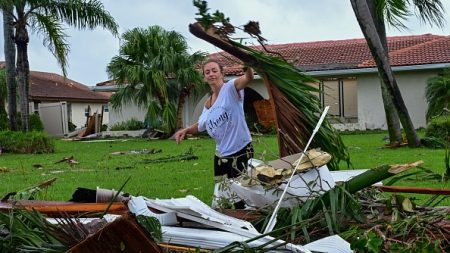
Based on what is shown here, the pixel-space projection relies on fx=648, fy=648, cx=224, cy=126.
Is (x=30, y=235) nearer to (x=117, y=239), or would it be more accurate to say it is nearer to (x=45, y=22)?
(x=117, y=239)

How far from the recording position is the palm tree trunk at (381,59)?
1181 cm

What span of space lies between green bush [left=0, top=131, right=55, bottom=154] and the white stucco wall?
12.6 m

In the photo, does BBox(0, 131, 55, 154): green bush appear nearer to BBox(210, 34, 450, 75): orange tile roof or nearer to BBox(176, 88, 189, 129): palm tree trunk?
BBox(210, 34, 450, 75): orange tile roof

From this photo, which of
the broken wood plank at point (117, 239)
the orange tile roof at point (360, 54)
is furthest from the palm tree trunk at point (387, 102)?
the broken wood plank at point (117, 239)

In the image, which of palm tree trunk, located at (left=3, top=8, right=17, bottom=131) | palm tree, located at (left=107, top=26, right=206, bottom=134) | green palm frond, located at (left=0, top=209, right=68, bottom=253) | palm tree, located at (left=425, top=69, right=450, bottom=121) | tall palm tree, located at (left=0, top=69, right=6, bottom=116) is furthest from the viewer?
tall palm tree, located at (left=0, top=69, right=6, bottom=116)

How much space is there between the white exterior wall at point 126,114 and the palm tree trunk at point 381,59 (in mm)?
16476

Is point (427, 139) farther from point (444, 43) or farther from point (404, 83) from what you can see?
point (444, 43)

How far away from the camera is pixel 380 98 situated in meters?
24.5

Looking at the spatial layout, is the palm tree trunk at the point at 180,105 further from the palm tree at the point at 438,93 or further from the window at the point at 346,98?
the palm tree at the point at 438,93

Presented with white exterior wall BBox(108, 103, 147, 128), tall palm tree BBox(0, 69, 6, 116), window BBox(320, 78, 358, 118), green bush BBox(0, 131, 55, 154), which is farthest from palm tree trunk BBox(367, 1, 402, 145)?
tall palm tree BBox(0, 69, 6, 116)

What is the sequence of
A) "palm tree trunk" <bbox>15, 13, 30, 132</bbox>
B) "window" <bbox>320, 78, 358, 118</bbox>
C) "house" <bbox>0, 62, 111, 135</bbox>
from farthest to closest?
"house" <bbox>0, 62, 111, 135</bbox>, "window" <bbox>320, 78, 358, 118</bbox>, "palm tree trunk" <bbox>15, 13, 30, 132</bbox>

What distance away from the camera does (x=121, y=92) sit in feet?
82.3

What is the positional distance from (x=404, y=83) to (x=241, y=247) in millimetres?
22711

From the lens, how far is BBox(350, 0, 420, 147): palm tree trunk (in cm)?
1181
